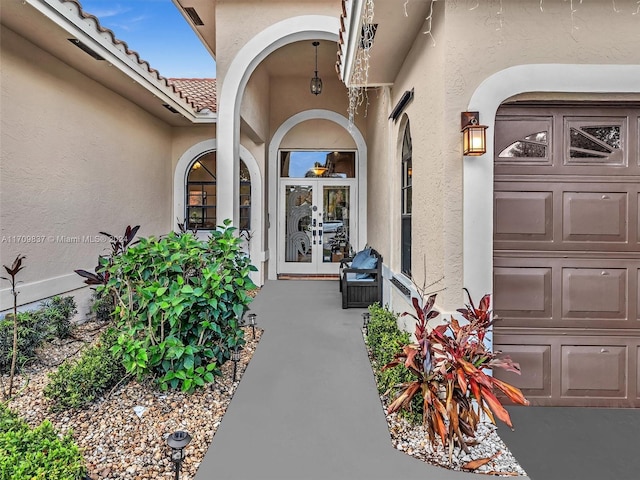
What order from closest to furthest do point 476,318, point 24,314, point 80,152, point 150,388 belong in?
point 476,318 < point 150,388 < point 24,314 < point 80,152

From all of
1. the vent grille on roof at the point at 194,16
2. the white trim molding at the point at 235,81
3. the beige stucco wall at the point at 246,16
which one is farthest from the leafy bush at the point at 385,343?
the vent grille on roof at the point at 194,16

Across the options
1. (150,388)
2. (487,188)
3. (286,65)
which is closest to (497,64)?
(487,188)

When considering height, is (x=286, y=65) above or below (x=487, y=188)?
above

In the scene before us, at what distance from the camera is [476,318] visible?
246cm

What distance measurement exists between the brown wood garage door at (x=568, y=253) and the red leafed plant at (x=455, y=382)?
2.53ft

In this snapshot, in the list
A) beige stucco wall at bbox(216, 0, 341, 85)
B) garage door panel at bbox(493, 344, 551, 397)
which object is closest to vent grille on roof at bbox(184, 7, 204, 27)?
beige stucco wall at bbox(216, 0, 341, 85)

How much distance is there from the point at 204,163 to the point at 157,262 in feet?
18.4

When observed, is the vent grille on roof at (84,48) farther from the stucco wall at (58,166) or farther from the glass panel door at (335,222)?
the glass panel door at (335,222)

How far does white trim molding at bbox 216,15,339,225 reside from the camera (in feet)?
18.6

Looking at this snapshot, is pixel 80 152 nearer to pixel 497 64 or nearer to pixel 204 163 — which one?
pixel 204 163

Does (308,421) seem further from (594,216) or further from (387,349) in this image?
(594,216)

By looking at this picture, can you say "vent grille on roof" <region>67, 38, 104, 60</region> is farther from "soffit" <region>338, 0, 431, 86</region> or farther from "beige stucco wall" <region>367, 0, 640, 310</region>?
"beige stucco wall" <region>367, 0, 640, 310</region>

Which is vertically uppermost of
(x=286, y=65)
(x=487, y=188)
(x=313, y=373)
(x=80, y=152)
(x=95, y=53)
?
(x=286, y=65)

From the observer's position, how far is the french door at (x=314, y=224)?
29.6ft
